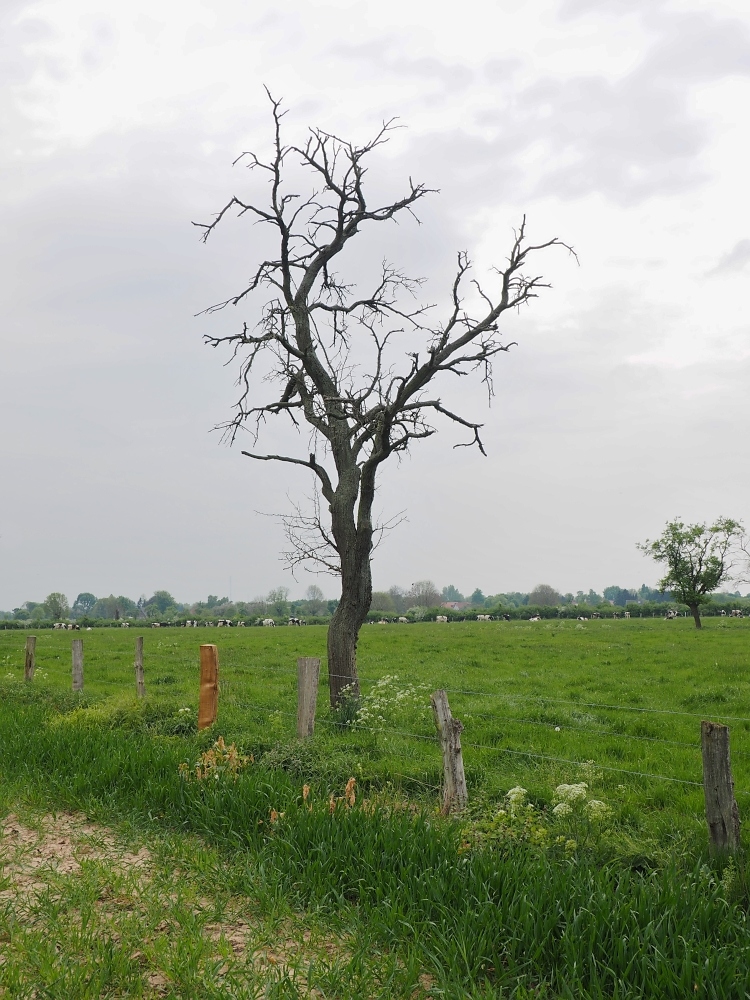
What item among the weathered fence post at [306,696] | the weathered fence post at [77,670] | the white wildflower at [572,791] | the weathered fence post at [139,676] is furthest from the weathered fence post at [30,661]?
the white wildflower at [572,791]

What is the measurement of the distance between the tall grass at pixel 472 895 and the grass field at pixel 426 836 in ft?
Answer: 0.05

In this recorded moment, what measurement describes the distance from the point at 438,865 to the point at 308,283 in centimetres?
1151

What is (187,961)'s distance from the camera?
437 cm

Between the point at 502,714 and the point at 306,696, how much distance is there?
4.54m

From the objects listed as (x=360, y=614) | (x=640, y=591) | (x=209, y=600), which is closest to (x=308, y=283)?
(x=360, y=614)

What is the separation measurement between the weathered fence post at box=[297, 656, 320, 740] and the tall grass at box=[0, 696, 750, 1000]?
6.26 ft

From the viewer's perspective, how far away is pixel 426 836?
227 inches

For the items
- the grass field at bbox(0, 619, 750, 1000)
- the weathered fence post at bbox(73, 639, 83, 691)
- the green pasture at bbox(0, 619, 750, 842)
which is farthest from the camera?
the weathered fence post at bbox(73, 639, 83, 691)

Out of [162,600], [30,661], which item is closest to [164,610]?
[162,600]

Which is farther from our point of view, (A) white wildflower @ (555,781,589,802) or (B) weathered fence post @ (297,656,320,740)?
(B) weathered fence post @ (297,656,320,740)

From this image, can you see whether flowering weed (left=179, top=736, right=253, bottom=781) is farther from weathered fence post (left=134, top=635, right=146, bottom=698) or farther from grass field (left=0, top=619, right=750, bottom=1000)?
weathered fence post (left=134, top=635, right=146, bottom=698)

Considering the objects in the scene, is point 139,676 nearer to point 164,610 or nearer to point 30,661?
point 30,661

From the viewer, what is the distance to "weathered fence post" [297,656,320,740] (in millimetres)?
9516

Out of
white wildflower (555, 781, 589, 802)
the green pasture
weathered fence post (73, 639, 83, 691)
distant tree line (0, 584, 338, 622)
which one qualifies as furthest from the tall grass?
distant tree line (0, 584, 338, 622)
